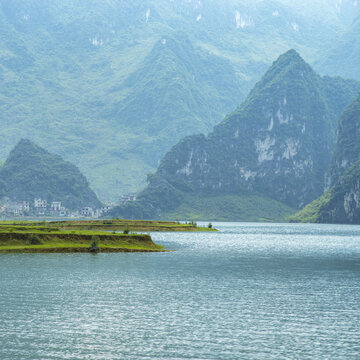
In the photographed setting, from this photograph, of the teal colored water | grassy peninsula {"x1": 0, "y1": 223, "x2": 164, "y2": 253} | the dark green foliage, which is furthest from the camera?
the dark green foliage

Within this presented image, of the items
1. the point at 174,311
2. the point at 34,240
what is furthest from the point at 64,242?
the point at 174,311

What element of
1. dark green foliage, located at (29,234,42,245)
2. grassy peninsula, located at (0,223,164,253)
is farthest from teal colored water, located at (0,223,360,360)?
dark green foliage, located at (29,234,42,245)

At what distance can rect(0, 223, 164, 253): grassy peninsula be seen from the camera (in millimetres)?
141625

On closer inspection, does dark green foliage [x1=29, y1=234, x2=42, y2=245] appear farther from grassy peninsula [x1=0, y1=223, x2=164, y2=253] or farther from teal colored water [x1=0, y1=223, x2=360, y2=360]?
teal colored water [x1=0, y1=223, x2=360, y2=360]

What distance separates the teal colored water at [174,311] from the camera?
57.4m

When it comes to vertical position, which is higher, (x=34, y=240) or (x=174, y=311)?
(x=34, y=240)

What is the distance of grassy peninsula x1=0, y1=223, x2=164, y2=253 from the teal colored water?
1533cm

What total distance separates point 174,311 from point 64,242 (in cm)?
8002

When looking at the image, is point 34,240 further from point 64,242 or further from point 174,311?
point 174,311

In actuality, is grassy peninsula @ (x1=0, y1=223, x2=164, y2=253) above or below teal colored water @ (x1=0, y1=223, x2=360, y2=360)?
above

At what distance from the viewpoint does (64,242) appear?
150625 mm

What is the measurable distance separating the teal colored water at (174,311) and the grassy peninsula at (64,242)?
1533cm

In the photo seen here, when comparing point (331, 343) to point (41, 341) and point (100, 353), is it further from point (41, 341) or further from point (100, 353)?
point (41, 341)

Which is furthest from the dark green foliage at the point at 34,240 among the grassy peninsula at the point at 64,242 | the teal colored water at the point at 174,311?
the teal colored water at the point at 174,311
